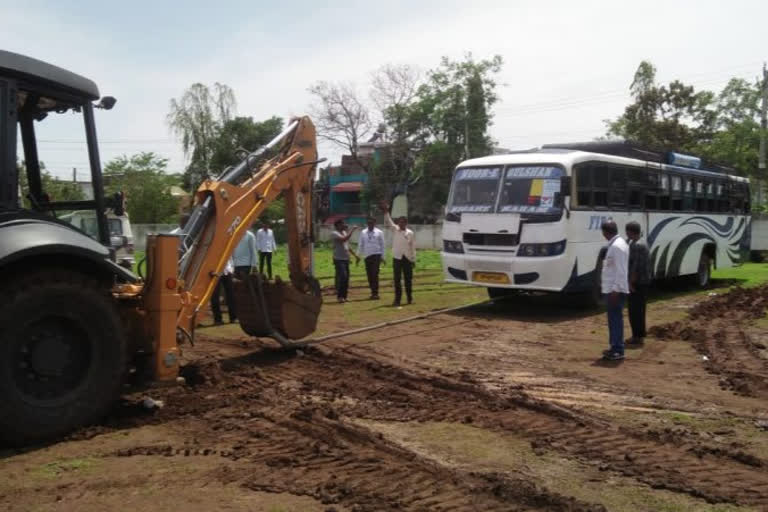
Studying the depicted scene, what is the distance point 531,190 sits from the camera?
1309 centimetres

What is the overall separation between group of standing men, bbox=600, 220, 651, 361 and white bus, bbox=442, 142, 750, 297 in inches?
94.9

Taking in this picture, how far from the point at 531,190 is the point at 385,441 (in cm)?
825

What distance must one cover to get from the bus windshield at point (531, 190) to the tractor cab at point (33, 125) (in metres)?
8.21

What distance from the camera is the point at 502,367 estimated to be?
29.0 ft

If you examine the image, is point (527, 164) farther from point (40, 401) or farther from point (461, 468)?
point (40, 401)

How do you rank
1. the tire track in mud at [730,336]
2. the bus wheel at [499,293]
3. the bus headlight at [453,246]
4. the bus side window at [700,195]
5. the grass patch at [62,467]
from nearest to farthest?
the grass patch at [62,467] → the tire track in mud at [730,336] → the bus headlight at [453,246] → the bus wheel at [499,293] → the bus side window at [700,195]

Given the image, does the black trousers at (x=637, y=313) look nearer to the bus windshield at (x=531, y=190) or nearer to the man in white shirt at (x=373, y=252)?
the bus windshield at (x=531, y=190)

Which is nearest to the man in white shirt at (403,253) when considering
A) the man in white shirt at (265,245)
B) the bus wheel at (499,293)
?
the bus wheel at (499,293)

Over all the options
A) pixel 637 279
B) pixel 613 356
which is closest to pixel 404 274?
pixel 637 279

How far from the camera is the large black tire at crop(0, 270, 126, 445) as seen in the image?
5254 millimetres

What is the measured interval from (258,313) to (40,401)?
146 inches

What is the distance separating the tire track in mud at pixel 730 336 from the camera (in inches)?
322

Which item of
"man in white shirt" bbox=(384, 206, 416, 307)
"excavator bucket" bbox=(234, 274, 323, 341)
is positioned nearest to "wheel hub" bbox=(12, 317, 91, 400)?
"excavator bucket" bbox=(234, 274, 323, 341)

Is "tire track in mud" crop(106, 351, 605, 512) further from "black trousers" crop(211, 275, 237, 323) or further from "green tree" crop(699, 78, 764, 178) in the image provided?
"green tree" crop(699, 78, 764, 178)
